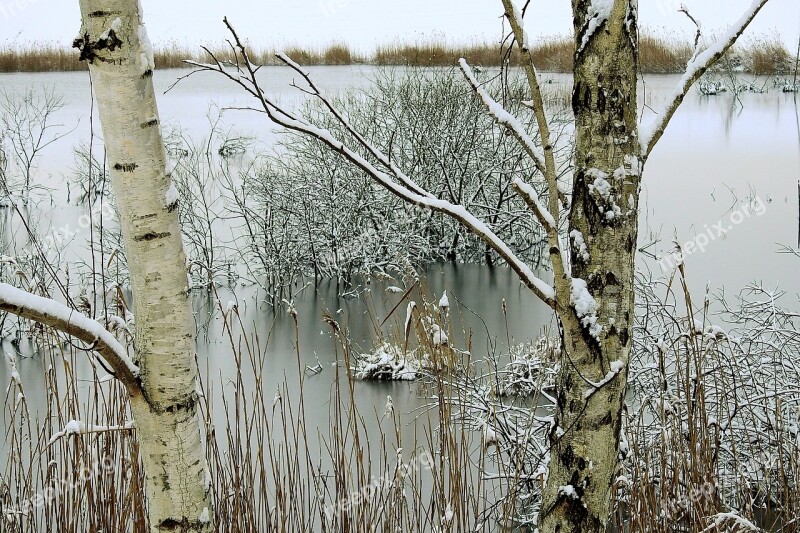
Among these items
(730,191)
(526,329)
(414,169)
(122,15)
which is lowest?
(526,329)

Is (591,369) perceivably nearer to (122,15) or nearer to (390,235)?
(122,15)

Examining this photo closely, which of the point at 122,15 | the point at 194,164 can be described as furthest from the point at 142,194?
the point at 194,164

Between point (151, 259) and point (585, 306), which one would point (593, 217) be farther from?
point (151, 259)

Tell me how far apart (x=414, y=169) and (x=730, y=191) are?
200 inches

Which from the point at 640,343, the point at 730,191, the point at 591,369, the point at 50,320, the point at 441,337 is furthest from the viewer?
the point at 730,191

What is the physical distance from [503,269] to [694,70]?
22.3 feet

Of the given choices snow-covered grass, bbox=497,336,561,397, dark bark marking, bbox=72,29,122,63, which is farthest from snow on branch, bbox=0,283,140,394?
snow-covered grass, bbox=497,336,561,397

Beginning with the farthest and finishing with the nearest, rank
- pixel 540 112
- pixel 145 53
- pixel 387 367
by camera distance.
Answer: pixel 387 367 < pixel 145 53 < pixel 540 112

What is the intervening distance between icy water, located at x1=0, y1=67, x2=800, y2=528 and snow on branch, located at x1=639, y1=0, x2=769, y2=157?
1.52 ft

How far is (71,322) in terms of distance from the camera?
0.92 metres

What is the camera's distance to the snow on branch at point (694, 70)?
3.26ft

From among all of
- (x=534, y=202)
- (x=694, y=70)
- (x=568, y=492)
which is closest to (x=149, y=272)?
(x=534, y=202)

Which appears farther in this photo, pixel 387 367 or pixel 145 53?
pixel 387 367

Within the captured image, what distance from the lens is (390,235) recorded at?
284 inches
